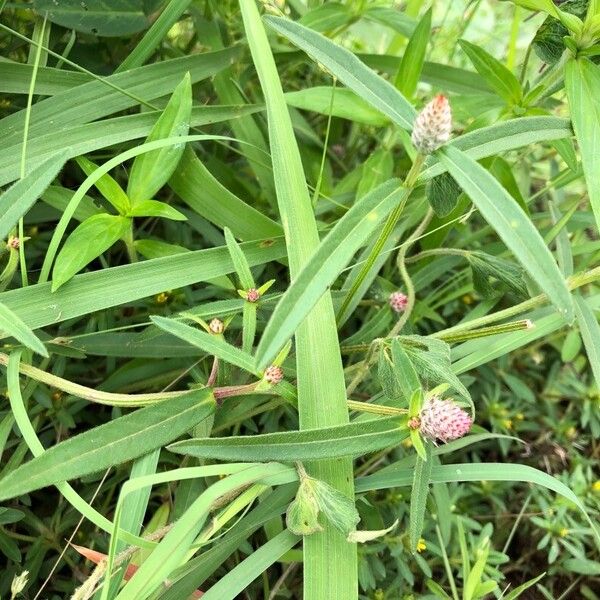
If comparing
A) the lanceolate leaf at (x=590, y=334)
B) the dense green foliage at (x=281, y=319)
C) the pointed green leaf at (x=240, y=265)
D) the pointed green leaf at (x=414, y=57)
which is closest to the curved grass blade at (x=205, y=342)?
the dense green foliage at (x=281, y=319)

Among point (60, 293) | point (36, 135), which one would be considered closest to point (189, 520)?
point (60, 293)

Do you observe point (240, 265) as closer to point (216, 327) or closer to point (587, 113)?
point (216, 327)

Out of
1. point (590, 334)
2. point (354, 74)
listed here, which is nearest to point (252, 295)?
point (354, 74)

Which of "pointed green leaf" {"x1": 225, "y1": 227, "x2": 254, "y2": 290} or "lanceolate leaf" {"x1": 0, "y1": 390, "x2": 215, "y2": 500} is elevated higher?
"pointed green leaf" {"x1": 225, "y1": 227, "x2": 254, "y2": 290}

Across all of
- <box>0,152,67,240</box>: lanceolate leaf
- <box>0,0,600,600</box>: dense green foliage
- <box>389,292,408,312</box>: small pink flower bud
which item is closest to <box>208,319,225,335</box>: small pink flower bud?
Result: <box>0,0,600,600</box>: dense green foliage

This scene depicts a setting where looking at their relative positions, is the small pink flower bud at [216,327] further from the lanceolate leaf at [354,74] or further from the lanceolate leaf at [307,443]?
the lanceolate leaf at [354,74]

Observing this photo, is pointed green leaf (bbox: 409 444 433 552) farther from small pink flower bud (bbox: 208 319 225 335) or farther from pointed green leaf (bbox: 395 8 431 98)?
pointed green leaf (bbox: 395 8 431 98)
